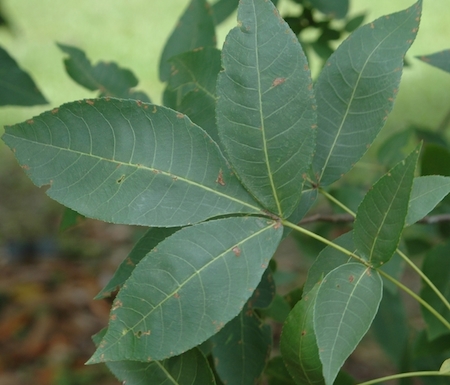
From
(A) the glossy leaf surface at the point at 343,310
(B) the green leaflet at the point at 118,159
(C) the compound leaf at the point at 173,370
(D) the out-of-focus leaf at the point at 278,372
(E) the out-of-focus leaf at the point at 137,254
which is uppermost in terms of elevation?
(B) the green leaflet at the point at 118,159

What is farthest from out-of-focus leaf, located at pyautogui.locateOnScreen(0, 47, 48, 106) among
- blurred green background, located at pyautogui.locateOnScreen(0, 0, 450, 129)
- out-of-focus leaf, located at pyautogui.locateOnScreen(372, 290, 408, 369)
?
blurred green background, located at pyautogui.locateOnScreen(0, 0, 450, 129)

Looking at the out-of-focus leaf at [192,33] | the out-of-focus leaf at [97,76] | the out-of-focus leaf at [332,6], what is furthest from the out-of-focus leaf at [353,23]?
the out-of-focus leaf at [97,76]

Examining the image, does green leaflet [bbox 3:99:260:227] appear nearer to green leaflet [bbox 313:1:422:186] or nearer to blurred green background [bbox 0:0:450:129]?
green leaflet [bbox 313:1:422:186]

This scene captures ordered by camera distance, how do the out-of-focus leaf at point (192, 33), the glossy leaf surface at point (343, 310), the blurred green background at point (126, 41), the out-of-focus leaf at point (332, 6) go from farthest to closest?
1. the blurred green background at point (126, 41)
2. the out-of-focus leaf at point (332, 6)
3. the out-of-focus leaf at point (192, 33)
4. the glossy leaf surface at point (343, 310)

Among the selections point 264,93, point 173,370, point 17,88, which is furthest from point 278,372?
point 17,88

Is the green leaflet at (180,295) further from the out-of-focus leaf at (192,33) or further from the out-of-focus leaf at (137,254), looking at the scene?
the out-of-focus leaf at (192,33)

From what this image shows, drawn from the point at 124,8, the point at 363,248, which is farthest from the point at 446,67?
the point at 124,8

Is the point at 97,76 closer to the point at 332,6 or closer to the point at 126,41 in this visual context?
the point at 332,6
